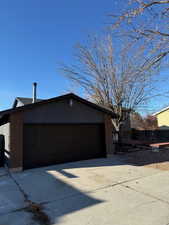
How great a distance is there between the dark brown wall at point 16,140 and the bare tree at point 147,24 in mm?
5290

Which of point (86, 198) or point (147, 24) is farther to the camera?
point (147, 24)

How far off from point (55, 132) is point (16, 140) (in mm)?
1852

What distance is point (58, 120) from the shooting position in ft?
26.1

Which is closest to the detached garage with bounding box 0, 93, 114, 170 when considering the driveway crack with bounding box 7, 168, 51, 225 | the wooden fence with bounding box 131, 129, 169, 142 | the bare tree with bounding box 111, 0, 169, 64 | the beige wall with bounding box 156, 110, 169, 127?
the driveway crack with bounding box 7, 168, 51, 225

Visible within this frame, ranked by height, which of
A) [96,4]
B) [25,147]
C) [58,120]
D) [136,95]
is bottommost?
[25,147]

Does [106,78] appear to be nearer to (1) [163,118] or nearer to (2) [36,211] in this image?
(2) [36,211]

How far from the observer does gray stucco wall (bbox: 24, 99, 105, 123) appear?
7383 mm

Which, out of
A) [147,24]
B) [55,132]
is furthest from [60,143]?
[147,24]

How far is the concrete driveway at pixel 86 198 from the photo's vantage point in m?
2.98

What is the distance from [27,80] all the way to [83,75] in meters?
6.05

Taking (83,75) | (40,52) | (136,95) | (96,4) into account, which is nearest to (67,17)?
(96,4)

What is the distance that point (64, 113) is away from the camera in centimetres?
815

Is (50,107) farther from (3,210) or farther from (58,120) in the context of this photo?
(3,210)

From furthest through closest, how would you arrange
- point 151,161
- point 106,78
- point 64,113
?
point 106,78
point 64,113
point 151,161
